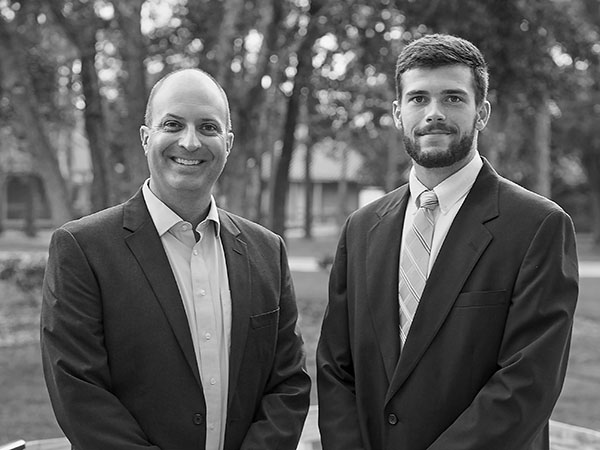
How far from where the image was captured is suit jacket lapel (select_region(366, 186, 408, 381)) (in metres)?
2.92

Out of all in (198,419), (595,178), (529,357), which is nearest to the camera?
(529,357)

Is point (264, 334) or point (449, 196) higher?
point (449, 196)

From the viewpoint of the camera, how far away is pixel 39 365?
9.46m

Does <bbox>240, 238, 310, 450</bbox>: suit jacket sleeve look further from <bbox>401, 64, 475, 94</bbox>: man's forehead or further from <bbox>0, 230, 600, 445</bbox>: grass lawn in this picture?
<bbox>0, 230, 600, 445</bbox>: grass lawn

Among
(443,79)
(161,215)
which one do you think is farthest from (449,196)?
(161,215)

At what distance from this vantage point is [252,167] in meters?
10.6

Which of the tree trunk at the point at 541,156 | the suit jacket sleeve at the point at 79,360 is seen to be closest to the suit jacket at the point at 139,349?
the suit jacket sleeve at the point at 79,360

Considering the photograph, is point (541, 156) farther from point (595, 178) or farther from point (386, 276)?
point (595, 178)

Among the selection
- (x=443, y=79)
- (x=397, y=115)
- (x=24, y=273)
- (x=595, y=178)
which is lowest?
(x=595, y=178)

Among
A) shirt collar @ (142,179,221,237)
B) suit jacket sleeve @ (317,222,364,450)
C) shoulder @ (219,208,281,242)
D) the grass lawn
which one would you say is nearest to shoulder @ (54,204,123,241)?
shirt collar @ (142,179,221,237)

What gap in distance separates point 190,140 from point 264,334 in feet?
2.47

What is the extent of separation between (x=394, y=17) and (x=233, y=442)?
9.01 metres

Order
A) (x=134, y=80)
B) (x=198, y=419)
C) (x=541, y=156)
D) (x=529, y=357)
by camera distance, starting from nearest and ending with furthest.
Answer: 1. (x=529, y=357)
2. (x=198, y=419)
3. (x=134, y=80)
4. (x=541, y=156)

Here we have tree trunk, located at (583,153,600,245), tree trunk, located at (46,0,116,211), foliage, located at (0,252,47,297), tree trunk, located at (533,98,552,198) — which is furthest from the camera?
tree trunk, located at (583,153,600,245)
